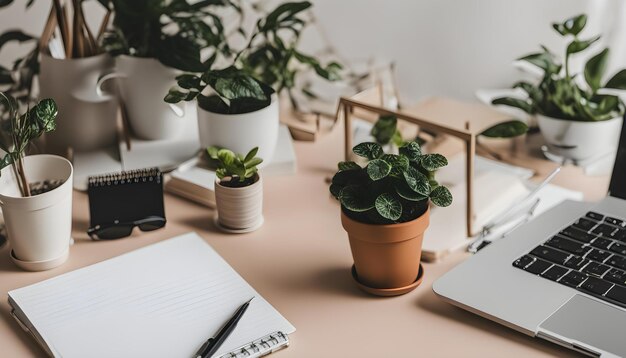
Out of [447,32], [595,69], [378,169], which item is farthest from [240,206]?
[447,32]

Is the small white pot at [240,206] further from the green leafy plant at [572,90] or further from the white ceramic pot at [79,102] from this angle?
the green leafy plant at [572,90]

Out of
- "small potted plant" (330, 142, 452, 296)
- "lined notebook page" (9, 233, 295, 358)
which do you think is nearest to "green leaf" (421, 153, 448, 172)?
"small potted plant" (330, 142, 452, 296)

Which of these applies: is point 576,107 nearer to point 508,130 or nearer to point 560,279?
point 508,130

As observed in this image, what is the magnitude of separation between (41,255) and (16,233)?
4 centimetres

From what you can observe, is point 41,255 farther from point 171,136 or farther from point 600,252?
point 600,252

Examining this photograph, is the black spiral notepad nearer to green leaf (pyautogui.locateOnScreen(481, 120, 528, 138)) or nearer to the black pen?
the black pen

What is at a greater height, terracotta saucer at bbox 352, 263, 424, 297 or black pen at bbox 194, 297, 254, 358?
black pen at bbox 194, 297, 254, 358

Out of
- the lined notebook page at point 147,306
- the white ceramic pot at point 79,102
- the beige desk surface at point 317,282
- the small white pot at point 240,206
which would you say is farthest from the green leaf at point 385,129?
the white ceramic pot at point 79,102

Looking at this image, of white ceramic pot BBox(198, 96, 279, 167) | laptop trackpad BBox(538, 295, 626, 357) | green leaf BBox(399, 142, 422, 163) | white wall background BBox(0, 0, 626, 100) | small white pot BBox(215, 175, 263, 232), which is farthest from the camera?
white wall background BBox(0, 0, 626, 100)

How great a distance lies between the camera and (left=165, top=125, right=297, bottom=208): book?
1173 mm

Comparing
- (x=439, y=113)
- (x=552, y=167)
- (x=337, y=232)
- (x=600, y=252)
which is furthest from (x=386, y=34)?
(x=600, y=252)

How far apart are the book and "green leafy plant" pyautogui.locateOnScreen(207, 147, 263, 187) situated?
82mm

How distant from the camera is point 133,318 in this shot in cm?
90

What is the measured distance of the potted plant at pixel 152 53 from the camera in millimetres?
1217
